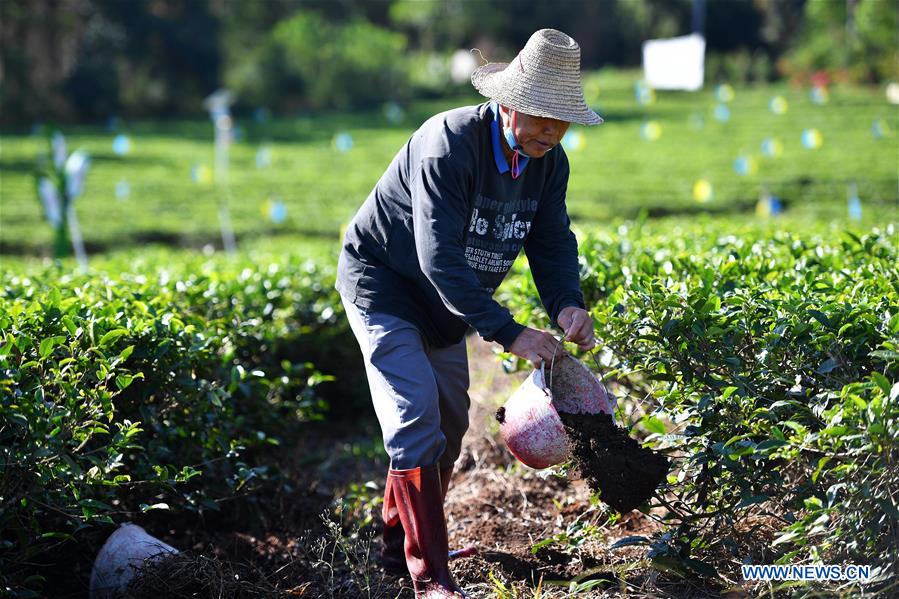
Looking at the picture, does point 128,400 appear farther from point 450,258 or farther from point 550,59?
point 550,59

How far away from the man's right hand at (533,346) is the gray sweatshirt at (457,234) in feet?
0.08

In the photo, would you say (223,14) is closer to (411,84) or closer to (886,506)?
(411,84)

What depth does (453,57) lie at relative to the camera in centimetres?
3766

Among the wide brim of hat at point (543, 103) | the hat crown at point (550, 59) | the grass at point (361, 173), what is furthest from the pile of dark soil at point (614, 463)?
the grass at point (361, 173)

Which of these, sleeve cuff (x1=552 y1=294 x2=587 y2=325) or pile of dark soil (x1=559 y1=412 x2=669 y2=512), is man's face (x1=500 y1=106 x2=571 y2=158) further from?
pile of dark soil (x1=559 y1=412 x2=669 y2=512)

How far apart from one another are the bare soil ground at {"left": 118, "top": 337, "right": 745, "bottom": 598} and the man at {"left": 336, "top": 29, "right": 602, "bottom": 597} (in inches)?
12.3

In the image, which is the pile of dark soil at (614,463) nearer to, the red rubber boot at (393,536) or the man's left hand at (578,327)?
the man's left hand at (578,327)

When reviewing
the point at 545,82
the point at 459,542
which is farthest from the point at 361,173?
the point at 545,82

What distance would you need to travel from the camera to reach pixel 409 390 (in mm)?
3123

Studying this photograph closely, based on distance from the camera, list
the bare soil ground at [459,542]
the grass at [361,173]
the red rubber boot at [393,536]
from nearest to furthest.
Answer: the bare soil ground at [459,542], the red rubber boot at [393,536], the grass at [361,173]

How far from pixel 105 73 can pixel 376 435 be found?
26.9 meters

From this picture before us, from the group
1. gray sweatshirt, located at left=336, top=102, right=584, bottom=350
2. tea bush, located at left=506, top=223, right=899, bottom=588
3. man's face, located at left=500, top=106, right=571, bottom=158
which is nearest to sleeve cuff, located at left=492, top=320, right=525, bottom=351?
gray sweatshirt, located at left=336, top=102, right=584, bottom=350

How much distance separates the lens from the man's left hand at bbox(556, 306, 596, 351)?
3096 mm

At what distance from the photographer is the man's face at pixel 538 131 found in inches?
121
